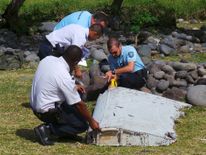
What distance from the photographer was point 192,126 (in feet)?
25.8

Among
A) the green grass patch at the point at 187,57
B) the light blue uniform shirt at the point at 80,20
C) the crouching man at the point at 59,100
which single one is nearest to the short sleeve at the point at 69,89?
the crouching man at the point at 59,100

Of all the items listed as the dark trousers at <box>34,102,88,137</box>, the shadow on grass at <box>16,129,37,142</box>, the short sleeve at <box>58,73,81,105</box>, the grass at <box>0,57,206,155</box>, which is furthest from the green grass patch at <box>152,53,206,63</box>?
the short sleeve at <box>58,73,81,105</box>

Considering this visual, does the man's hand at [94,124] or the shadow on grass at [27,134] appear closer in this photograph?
the man's hand at [94,124]

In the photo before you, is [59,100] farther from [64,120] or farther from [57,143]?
[57,143]

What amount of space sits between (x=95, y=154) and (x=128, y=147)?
16.0 inches

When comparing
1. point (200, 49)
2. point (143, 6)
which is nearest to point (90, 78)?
point (200, 49)

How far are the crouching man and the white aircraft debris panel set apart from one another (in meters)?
0.22

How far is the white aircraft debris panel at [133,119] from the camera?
6887mm

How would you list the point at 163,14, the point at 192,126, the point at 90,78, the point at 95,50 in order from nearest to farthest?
the point at 192,126 < the point at 90,78 < the point at 95,50 < the point at 163,14

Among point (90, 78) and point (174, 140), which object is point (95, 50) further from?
point (174, 140)

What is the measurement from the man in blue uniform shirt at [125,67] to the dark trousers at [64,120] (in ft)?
5.74

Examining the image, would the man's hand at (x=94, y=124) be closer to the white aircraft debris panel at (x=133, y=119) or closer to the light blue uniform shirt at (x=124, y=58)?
the white aircraft debris panel at (x=133, y=119)

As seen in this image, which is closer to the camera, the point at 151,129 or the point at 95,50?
the point at 151,129

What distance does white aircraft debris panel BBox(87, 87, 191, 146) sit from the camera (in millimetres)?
6887
